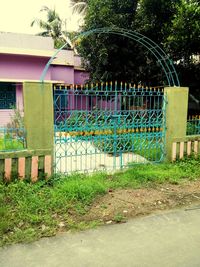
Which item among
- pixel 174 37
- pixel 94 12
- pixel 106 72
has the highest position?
pixel 94 12

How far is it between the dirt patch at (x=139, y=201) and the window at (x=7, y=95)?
335 inches

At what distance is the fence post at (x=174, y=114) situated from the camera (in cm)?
645

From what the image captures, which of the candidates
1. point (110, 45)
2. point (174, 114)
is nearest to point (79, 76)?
point (110, 45)

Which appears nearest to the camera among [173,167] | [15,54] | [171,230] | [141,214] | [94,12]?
[171,230]

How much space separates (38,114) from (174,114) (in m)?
2.99

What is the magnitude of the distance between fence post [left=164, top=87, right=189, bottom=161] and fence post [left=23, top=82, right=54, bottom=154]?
2.63 metres

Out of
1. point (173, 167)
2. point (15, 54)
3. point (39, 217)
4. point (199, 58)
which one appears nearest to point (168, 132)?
point (173, 167)

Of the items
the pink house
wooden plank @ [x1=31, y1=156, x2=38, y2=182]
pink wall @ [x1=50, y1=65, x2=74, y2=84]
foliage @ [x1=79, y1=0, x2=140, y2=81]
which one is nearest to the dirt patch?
wooden plank @ [x1=31, y1=156, x2=38, y2=182]

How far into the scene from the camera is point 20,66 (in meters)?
12.5

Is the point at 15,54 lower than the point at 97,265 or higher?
higher

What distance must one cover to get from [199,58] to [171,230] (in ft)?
27.3

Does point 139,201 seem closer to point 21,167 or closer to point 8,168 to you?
point 21,167

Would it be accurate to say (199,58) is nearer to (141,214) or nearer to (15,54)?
(15,54)

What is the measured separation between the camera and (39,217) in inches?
155
